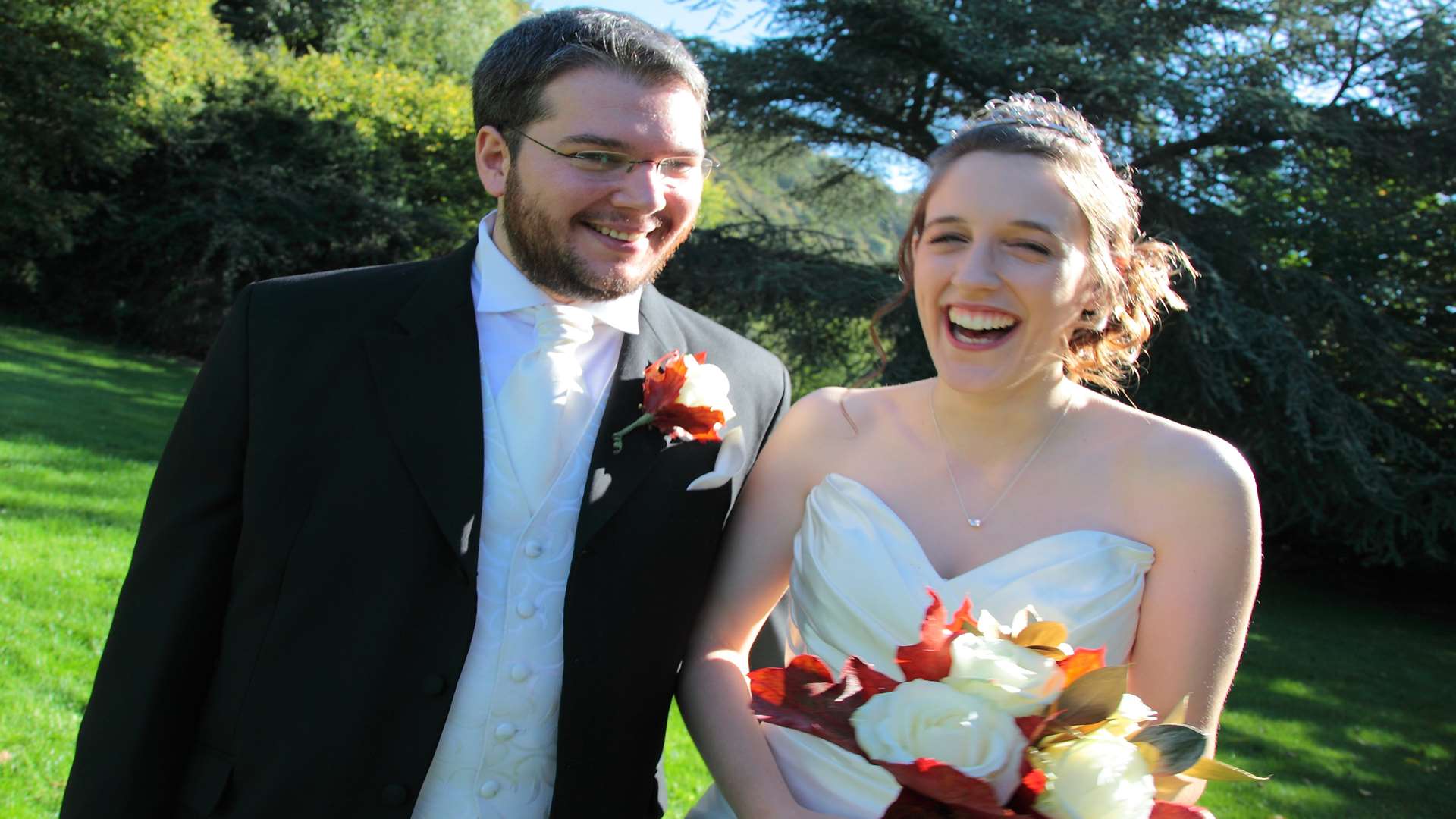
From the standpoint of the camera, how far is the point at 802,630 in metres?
2.53

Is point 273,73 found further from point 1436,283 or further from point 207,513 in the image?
point 207,513

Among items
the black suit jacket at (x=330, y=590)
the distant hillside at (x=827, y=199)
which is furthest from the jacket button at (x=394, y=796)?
the distant hillside at (x=827, y=199)

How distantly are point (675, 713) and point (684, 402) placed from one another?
3.97 metres

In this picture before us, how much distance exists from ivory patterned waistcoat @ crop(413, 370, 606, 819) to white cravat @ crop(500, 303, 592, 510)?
33 mm

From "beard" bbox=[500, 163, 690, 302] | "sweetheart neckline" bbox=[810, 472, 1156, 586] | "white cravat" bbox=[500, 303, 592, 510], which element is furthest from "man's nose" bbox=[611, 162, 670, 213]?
"sweetheart neckline" bbox=[810, 472, 1156, 586]

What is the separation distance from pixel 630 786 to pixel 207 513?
3.51ft

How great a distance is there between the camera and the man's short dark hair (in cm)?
235

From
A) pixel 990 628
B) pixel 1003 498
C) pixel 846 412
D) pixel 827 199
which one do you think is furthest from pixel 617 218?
pixel 827 199

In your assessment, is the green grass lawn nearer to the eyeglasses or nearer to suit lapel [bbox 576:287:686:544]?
suit lapel [bbox 576:287:686:544]

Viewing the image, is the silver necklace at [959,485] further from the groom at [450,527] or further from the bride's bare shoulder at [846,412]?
the groom at [450,527]

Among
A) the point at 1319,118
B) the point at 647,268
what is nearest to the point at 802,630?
the point at 647,268

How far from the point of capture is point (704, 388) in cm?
230

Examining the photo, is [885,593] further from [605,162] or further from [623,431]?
[605,162]

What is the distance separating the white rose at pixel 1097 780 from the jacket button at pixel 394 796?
4.05 feet
